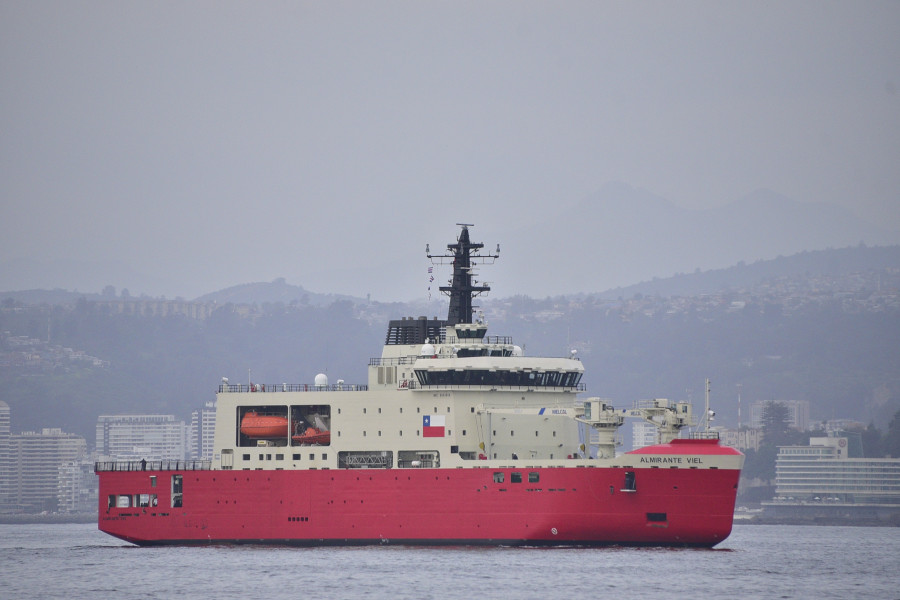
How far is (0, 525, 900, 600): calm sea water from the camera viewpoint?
45.6m

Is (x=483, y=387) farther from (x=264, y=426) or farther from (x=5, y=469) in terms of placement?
(x=5, y=469)

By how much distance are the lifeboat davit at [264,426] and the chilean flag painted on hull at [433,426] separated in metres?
5.51

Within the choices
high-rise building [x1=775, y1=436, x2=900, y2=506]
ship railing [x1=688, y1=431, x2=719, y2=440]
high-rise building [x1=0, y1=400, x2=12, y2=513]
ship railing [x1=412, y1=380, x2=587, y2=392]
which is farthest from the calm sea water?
high-rise building [x1=0, y1=400, x2=12, y2=513]

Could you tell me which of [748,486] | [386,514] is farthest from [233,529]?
[748,486]

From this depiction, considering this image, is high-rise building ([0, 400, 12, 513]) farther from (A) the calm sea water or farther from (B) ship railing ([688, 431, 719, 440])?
(B) ship railing ([688, 431, 719, 440])

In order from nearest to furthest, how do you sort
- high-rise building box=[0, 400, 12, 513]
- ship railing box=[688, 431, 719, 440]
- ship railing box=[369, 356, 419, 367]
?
ship railing box=[688, 431, 719, 440] → ship railing box=[369, 356, 419, 367] → high-rise building box=[0, 400, 12, 513]

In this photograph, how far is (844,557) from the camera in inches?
2383

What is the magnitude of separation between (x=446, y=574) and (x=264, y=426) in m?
13.0

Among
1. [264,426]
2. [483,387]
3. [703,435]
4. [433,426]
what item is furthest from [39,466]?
[703,435]

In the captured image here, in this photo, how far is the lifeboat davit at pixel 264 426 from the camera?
2341 inches

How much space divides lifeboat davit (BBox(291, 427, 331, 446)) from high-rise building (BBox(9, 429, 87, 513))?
103554 mm

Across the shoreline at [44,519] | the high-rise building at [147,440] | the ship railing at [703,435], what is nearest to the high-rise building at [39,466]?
the shoreline at [44,519]

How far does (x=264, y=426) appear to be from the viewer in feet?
195

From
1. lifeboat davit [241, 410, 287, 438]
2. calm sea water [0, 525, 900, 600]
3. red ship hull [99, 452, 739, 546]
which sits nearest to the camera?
calm sea water [0, 525, 900, 600]
